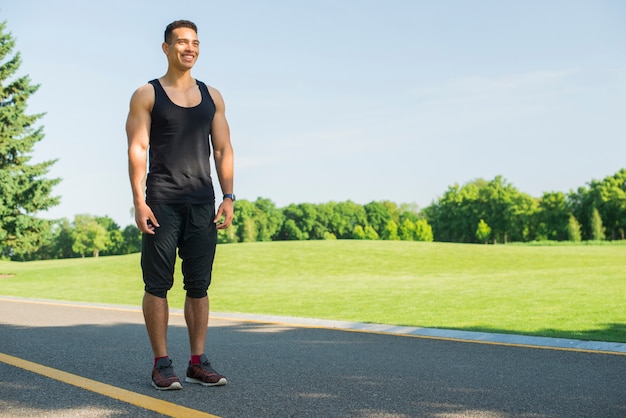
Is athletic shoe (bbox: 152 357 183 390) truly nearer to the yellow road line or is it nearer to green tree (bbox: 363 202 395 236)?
the yellow road line

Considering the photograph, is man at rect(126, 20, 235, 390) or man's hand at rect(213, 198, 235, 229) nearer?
man at rect(126, 20, 235, 390)

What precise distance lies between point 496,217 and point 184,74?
99.0 m

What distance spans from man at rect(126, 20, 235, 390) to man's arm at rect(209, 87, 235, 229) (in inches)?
2.2

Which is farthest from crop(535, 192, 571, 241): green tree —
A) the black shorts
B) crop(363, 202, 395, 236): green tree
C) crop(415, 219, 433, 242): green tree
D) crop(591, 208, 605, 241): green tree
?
the black shorts

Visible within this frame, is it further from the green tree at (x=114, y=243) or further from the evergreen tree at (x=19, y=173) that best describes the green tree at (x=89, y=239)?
the evergreen tree at (x=19, y=173)

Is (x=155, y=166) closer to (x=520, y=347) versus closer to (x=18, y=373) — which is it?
(x=18, y=373)

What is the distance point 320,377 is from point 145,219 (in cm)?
159

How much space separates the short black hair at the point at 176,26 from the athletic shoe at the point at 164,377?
6.85 feet

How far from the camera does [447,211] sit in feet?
344

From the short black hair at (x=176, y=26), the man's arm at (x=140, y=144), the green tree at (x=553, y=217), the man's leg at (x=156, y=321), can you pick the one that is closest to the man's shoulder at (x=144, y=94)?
the man's arm at (x=140, y=144)

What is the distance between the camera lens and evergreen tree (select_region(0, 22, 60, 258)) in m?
30.4

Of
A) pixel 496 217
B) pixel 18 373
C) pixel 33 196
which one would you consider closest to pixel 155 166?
pixel 18 373

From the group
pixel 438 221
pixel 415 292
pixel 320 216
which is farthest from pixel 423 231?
pixel 415 292

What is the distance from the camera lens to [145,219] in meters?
3.77
